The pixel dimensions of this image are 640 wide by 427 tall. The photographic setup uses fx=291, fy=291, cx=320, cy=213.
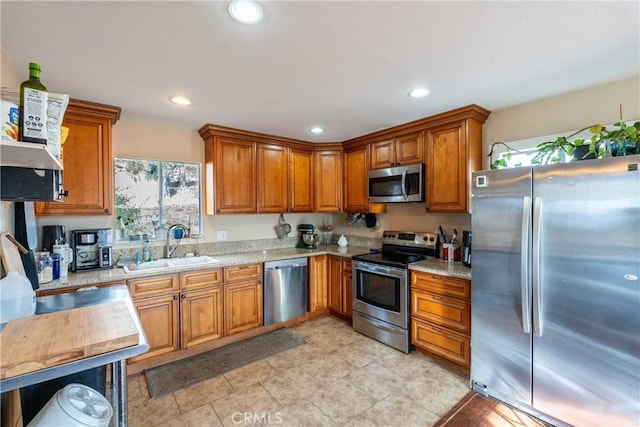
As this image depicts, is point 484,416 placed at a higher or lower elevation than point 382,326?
lower

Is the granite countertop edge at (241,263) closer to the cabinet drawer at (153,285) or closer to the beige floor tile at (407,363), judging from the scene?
the cabinet drawer at (153,285)

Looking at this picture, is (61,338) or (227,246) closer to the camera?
(61,338)

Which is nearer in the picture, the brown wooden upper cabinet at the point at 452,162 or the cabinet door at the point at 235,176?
the brown wooden upper cabinet at the point at 452,162

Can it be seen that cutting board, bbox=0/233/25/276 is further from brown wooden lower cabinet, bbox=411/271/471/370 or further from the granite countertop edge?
brown wooden lower cabinet, bbox=411/271/471/370

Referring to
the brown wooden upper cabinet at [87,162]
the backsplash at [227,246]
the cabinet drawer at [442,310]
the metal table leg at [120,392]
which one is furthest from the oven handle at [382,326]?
the brown wooden upper cabinet at [87,162]

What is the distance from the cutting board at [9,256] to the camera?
138 centimetres

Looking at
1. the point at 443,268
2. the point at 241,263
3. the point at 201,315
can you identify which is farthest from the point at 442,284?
the point at 201,315

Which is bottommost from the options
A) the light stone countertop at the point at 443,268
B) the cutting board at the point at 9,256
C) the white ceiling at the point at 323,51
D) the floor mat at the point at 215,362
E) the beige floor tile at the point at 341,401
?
the beige floor tile at the point at 341,401

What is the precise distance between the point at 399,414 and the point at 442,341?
81cm

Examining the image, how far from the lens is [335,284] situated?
145 inches

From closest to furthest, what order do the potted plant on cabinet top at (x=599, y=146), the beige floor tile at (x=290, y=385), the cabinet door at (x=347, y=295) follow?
the potted plant on cabinet top at (x=599, y=146)
the beige floor tile at (x=290, y=385)
the cabinet door at (x=347, y=295)

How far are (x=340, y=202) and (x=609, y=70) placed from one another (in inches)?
108

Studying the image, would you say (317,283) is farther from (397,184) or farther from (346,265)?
(397,184)

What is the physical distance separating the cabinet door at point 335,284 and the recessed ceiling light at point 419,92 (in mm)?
2054
